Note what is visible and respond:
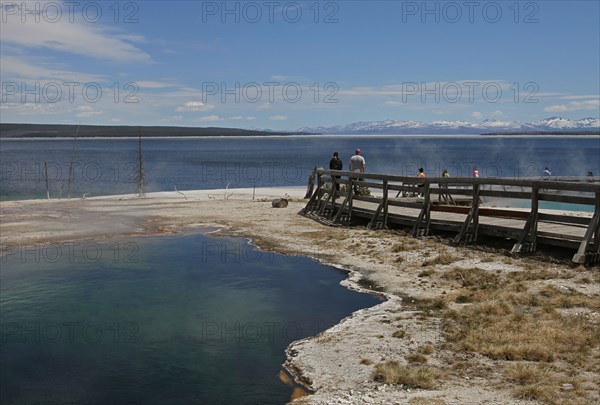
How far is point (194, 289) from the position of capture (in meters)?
13.9

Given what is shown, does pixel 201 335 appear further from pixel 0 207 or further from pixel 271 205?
pixel 0 207

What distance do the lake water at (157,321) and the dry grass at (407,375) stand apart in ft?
4.19

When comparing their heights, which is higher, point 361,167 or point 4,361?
point 361,167

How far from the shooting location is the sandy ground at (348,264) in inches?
306

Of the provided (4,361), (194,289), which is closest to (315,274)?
(194,289)

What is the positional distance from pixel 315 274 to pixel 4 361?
7.55 meters

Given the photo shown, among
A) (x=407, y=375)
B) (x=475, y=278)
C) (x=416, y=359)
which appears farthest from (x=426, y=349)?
(x=475, y=278)

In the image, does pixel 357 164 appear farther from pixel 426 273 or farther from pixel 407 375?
pixel 407 375

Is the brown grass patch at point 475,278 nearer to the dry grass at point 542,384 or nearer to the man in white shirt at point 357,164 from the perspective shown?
→ the dry grass at point 542,384

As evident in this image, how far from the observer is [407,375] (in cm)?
793

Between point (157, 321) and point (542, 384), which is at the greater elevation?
point (542, 384)

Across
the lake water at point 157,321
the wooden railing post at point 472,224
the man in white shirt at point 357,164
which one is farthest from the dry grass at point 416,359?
the man in white shirt at point 357,164

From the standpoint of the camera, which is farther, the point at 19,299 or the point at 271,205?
the point at 271,205

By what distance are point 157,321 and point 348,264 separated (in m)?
5.97
